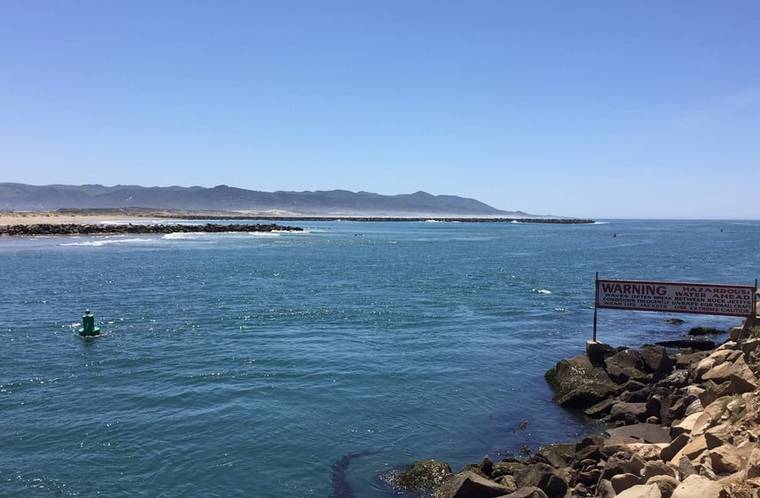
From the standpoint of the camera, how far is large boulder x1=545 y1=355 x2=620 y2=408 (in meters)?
16.7

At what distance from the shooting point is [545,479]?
1036 centimetres

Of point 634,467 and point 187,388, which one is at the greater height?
point 634,467

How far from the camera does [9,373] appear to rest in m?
18.4

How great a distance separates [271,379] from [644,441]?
1084 cm

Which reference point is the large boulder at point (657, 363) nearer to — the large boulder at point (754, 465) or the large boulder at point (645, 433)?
the large boulder at point (645, 433)

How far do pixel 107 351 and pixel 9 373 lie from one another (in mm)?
3549

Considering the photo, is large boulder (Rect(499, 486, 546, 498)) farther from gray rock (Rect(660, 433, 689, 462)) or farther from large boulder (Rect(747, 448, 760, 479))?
large boulder (Rect(747, 448, 760, 479))

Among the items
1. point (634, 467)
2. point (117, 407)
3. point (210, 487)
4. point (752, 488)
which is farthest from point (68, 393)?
point (752, 488)

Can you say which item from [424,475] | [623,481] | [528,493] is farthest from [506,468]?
[623,481]

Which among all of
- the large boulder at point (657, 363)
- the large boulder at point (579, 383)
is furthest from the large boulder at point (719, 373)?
the large boulder at point (579, 383)

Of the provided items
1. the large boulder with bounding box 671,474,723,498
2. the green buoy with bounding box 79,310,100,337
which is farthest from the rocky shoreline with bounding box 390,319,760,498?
the green buoy with bounding box 79,310,100,337

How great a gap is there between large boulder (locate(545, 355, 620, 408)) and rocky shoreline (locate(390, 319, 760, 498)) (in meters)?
0.03

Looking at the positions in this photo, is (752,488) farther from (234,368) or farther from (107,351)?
(107,351)

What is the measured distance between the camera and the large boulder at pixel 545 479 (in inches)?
399
